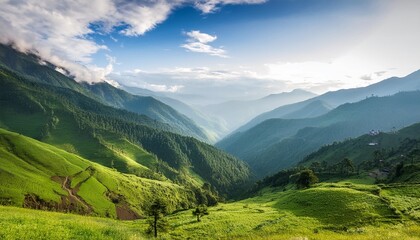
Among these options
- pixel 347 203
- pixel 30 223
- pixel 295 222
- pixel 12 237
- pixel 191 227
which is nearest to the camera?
pixel 12 237

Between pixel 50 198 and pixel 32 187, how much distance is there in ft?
45.5

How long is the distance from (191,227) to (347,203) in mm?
35077

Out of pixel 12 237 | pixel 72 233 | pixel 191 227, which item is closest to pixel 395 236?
pixel 72 233

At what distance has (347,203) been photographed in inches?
2506

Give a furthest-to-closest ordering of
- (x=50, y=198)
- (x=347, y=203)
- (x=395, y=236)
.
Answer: (x=50, y=198), (x=347, y=203), (x=395, y=236)

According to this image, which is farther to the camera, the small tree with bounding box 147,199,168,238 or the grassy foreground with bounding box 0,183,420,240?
the small tree with bounding box 147,199,168,238

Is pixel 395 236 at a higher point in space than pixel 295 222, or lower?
higher

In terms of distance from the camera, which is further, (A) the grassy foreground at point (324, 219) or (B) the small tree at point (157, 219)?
(B) the small tree at point (157, 219)

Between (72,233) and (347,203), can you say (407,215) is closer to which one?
(347,203)

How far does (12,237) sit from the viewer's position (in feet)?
65.6

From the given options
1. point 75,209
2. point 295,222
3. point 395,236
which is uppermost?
point 395,236

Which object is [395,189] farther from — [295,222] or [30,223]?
[30,223]

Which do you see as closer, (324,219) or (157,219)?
(324,219)

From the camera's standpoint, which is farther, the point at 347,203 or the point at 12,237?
the point at 347,203
